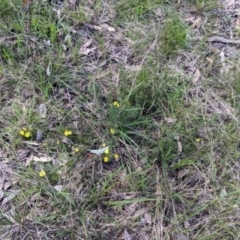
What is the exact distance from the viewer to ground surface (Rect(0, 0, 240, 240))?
1905 millimetres

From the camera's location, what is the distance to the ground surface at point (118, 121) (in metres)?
1.91

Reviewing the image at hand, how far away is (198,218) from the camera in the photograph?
6.40ft

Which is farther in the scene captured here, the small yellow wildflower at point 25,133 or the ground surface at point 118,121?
the small yellow wildflower at point 25,133

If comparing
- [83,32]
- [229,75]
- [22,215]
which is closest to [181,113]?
[229,75]

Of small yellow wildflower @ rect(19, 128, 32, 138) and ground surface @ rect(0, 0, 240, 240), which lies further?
small yellow wildflower @ rect(19, 128, 32, 138)

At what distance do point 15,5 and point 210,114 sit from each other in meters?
1.26

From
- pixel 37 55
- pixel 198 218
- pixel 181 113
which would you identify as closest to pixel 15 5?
pixel 37 55

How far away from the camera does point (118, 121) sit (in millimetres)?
2061

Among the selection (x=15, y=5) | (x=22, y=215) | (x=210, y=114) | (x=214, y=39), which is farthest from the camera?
(x=214, y=39)

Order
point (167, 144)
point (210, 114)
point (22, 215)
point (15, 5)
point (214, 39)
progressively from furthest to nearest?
point (214, 39), point (15, 5), point (210, 114), point (167, 144), point (22, 215)

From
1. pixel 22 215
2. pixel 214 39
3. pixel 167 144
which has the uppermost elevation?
pixel 214 39

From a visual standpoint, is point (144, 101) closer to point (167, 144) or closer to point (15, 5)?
point (167, 144)

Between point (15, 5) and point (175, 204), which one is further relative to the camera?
point (15, 5)

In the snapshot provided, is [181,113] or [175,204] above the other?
[181,113]
